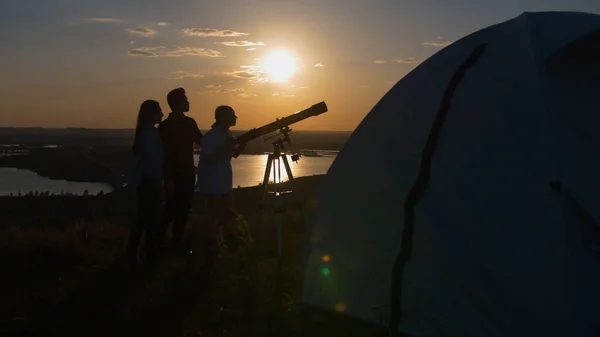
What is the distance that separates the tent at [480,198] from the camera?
4.63 metres

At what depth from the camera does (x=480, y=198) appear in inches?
195

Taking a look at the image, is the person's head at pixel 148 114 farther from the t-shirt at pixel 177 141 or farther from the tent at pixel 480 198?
the tent at pixel 480 198

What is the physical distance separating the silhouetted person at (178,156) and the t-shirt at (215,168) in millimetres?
493

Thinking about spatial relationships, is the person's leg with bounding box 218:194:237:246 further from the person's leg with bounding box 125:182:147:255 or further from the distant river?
the distant river

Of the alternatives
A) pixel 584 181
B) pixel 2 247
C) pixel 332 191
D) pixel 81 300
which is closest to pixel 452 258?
pixel 584 181

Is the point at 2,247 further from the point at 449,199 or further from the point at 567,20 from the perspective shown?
the point at 567,20

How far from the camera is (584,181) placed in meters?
4.75

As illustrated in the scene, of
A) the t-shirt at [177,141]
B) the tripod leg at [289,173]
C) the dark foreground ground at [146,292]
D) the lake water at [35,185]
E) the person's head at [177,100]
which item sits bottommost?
the lake water at [35,185]

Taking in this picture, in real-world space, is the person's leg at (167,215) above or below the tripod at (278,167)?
below

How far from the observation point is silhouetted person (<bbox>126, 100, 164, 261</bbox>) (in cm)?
741

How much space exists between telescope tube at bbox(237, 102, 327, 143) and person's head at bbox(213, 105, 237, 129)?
366 mm

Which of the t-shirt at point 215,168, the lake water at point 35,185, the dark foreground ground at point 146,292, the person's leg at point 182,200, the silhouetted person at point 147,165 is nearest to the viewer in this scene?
the dark foreground ground at point 146,292

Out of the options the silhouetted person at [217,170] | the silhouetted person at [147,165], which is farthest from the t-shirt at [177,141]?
the silhouetted person at [147,165]

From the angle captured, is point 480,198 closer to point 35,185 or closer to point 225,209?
point 225,209
